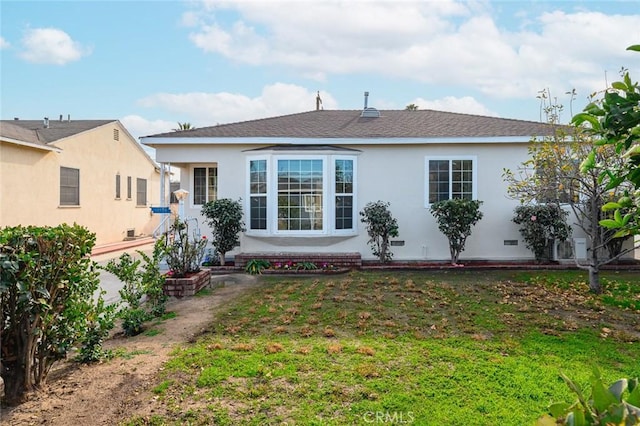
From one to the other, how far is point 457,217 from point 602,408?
9.84 metres

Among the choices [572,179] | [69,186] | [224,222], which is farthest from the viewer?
[69,186]

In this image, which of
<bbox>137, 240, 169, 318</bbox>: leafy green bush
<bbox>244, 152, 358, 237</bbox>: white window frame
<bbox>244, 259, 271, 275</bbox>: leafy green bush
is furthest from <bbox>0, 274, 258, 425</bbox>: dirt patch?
<bbox>244, 152, 358, 237</bbox>: white window frame

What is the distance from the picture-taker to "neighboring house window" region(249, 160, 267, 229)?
11.0 m

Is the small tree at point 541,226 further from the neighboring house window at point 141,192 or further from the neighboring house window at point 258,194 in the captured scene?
the neighboring house window at point 141,192

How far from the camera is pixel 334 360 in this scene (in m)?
4.39

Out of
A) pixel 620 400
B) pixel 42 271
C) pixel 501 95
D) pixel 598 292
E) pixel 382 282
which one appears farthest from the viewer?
pixel 501 95

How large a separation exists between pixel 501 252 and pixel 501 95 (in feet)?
20.6

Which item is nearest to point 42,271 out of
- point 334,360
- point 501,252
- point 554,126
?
point 334,360

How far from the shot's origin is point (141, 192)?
76.3 ft

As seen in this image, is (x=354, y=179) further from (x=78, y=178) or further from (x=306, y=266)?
(x=78, y=178)

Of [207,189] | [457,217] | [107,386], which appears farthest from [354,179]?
[107,386]

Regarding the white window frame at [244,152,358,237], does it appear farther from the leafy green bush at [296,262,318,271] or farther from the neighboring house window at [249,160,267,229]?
the leafy green bush at [296,262,318,271]

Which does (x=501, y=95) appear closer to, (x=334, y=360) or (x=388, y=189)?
(x=388, y=189)

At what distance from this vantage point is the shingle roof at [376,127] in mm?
11250
